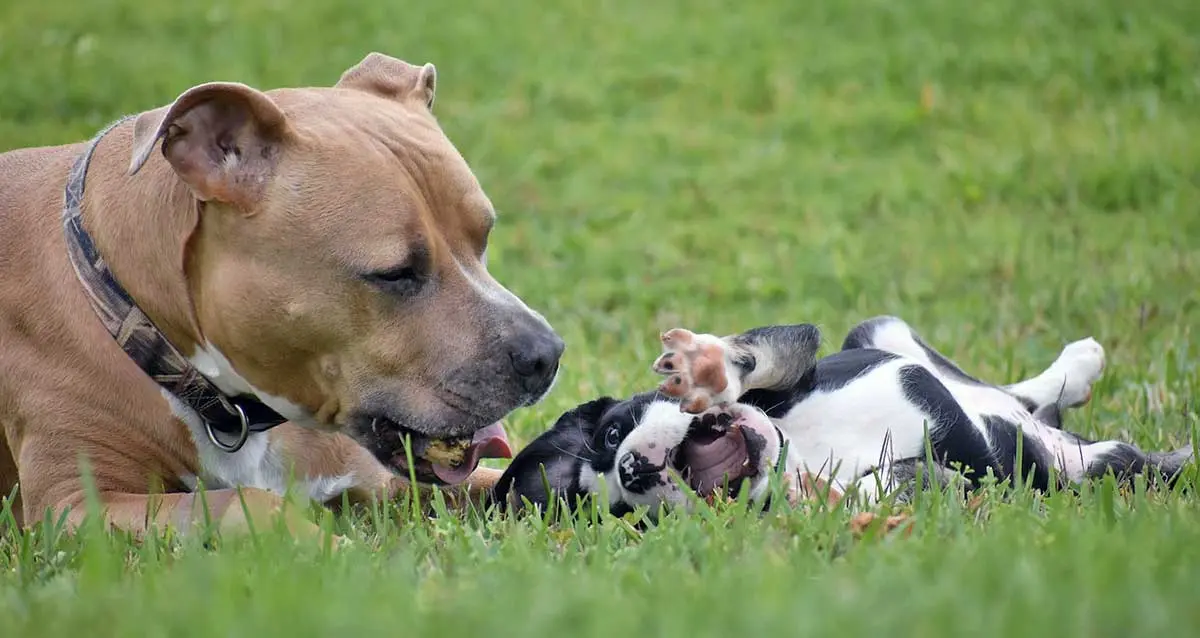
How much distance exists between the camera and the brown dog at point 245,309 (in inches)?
149

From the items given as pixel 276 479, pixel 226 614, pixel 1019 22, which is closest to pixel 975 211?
pixel 1019 22

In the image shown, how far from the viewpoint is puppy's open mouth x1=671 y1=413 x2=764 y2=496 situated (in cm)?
407

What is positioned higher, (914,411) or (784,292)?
(914,411)

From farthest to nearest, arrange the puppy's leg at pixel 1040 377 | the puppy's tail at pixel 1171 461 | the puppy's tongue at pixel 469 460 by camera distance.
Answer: the puppy's leg at pixel 1040 377
the puppy's tail at pixel 1171 461
the puppy's tongue at pixel 469 460

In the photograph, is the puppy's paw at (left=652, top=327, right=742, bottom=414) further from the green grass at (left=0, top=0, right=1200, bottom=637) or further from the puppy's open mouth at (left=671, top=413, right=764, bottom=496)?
the green grass at (left=0, top=0, right=1200, bottom=637)

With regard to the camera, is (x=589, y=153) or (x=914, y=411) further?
(x=589, y=153)

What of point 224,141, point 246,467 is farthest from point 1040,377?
point 224,141

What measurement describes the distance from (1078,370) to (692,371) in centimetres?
196

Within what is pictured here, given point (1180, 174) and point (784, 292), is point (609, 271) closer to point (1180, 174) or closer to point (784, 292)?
point (784, 292)

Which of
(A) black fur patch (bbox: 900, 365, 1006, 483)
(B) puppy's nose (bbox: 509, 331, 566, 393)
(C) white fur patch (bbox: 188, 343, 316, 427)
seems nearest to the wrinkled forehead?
(B) puppy's nose (bbox: 509, 331, 566, 393)

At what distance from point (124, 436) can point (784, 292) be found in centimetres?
463

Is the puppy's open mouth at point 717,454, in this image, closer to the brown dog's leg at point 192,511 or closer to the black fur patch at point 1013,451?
the black fur patch at point 1013,451

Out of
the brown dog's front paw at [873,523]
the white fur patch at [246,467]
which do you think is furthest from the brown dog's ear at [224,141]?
the brown dog's front paw at [873,523]

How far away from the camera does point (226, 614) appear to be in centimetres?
249
